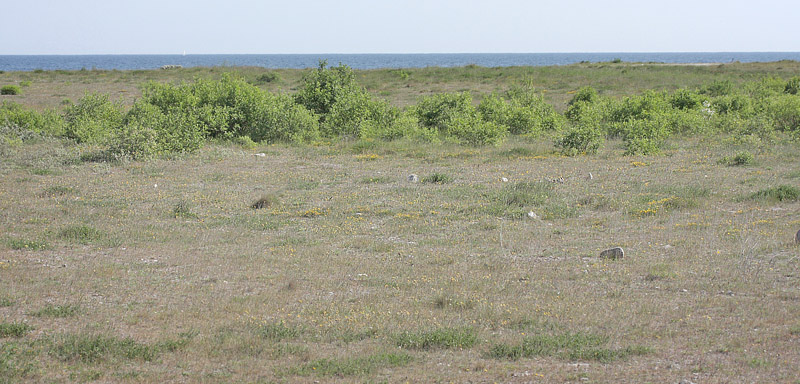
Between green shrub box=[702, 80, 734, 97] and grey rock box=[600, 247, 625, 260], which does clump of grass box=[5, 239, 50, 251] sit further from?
green shrub box=[702, 80, 734, 97]

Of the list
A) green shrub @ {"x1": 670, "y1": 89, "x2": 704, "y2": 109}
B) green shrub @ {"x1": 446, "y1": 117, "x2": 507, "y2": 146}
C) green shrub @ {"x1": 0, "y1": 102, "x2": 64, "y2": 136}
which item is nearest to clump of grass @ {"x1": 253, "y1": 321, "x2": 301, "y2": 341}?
Answer: green shrub @ {"x1": 446, "y1": 117, "x2": 507, "y2": 146}

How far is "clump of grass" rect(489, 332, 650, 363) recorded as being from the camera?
509cm

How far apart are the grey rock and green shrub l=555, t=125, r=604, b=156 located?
30.2ft

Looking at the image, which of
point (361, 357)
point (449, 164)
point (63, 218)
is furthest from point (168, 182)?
point (361, 357)

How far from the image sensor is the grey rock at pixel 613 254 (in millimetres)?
7934

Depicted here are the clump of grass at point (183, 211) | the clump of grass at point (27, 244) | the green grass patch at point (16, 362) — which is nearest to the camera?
the green grass patch at point (16, 362)

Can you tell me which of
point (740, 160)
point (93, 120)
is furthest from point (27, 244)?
point (740, 160)

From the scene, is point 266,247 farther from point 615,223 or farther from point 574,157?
point 574,157

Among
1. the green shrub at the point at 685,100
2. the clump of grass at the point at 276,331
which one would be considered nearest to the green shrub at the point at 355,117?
the green shrub at the point at 685,100

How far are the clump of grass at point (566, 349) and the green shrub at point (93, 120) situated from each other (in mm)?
15973

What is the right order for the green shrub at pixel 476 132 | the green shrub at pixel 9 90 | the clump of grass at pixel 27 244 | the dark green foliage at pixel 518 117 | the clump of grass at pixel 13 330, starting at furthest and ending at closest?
the green shrub at pixel 9 90
the dark green foliage at pixel 518 117
the green shrub at pixel 476 132
the clump of grass at pixel 27 244
the clump of grass at pixel 13 330

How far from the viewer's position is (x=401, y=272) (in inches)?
302

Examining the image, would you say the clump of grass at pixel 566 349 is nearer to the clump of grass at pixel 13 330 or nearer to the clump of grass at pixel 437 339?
the clump of grass at pixel 437 339

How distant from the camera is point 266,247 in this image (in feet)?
29.0
